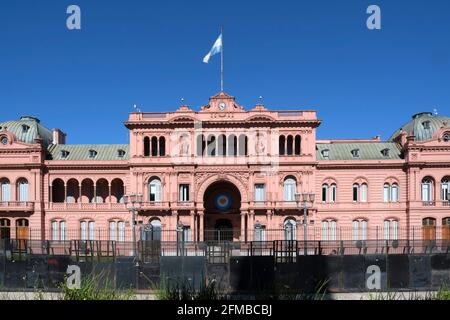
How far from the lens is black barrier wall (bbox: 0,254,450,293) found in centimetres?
1961

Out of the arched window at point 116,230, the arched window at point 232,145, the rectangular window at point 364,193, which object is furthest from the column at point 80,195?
the rectangular window at point 364,193

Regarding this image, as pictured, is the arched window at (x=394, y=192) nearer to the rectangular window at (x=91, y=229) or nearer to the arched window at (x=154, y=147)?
the arched window at (x=154, y=147)

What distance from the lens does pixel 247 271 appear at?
19.6 m

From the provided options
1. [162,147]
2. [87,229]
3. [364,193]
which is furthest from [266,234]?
[87,229]

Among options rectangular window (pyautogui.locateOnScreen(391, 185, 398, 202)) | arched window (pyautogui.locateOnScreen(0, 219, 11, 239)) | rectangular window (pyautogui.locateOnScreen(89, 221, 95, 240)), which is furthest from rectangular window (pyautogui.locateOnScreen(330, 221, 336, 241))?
arched window (pyautogui.locateOnScreen(0, 219, 11, 239))

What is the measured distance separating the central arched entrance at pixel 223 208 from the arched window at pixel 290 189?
5.81m

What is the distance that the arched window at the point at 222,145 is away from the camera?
145 feet

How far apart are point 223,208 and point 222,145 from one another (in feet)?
26.3

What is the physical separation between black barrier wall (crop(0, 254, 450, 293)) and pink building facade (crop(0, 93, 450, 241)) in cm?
2209

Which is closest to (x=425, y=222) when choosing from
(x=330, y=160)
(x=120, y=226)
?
(x=330, y=160)

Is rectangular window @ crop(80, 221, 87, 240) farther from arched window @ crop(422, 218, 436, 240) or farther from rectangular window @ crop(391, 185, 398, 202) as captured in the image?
arched window @ crop(422, 218, 436, 240)

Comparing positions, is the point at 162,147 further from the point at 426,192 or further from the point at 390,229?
the point at 426,192

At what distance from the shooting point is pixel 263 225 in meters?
43.5

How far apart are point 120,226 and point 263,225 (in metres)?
17.2
